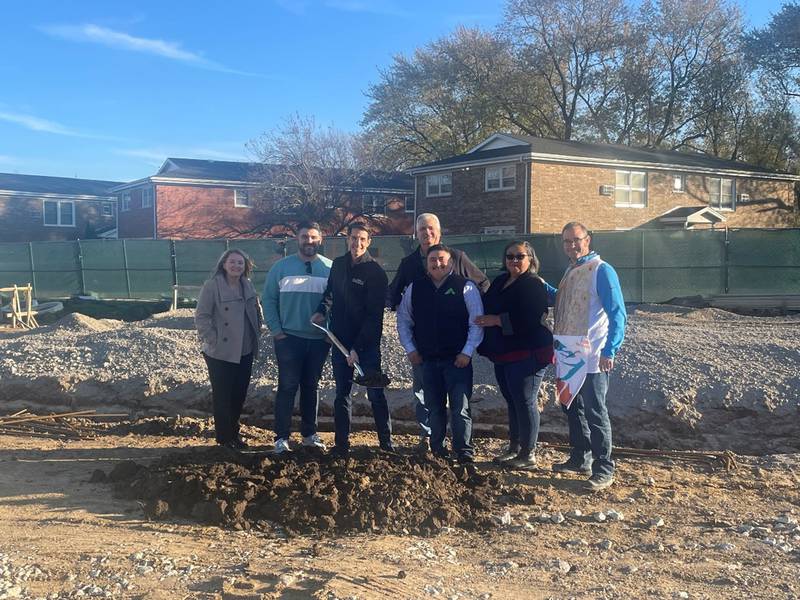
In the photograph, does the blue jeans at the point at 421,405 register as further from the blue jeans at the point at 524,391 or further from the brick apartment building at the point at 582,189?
the brick apartment building at the point at 582,189

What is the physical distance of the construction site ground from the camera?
156 inches

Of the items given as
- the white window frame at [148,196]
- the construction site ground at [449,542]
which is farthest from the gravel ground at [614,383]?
the white window frame at [148,196]

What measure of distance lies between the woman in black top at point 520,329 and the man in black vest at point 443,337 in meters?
0.13

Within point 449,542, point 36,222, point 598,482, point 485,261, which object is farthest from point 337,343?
point 36,222

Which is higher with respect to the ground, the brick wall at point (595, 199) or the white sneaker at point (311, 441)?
the brick wall at point (595, 199)

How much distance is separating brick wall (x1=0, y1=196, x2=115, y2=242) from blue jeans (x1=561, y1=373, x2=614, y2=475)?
39436 mm

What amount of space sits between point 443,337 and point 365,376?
0.73m

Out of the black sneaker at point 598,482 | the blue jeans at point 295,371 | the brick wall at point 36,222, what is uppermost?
the brick wall at point 36,222

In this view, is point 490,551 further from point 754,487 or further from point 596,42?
point 596,42

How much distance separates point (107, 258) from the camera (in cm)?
2270

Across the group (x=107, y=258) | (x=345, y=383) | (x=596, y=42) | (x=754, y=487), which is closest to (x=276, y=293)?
(x=345, y=383)

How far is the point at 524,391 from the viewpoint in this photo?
19.5 feet

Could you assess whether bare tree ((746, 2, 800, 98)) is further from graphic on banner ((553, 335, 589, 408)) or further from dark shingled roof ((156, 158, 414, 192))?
graphic on banner ((553, 335, 589, 408))

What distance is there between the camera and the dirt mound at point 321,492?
4980 millimetres
